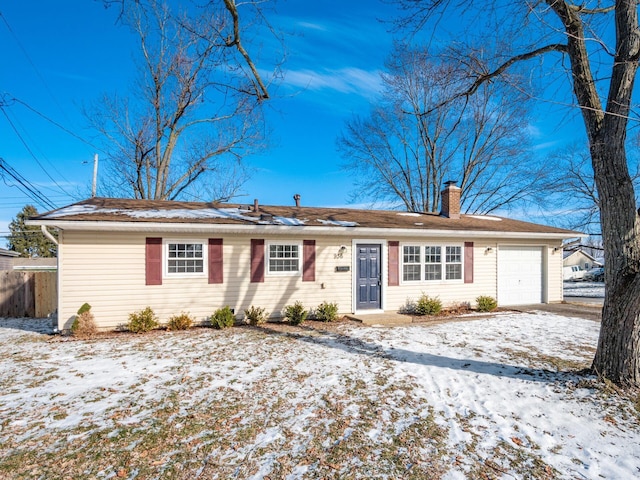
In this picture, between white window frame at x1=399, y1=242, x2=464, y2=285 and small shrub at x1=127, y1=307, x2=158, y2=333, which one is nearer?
small shrub at x1=127, y1=307, x2=158, y2=333

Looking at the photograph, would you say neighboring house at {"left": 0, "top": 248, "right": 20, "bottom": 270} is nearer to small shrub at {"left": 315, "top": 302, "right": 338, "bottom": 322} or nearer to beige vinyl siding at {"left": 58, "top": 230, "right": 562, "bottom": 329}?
beige vinyl siding at {"left": 58, "top": 230, "right": 562, "bottom": 329}

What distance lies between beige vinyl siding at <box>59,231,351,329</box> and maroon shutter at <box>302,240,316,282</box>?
14cm

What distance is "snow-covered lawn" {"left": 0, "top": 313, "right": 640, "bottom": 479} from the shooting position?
10.2ft

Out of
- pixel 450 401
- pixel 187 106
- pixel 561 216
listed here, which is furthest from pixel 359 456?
pixel 561 216

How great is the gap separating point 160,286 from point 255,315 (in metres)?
2.48

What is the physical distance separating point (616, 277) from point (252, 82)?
6658 millimetres

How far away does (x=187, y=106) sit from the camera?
56.9ft

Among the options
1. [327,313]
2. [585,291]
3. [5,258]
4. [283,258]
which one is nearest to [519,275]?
[327,313]

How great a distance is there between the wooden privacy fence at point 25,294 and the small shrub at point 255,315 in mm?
7078

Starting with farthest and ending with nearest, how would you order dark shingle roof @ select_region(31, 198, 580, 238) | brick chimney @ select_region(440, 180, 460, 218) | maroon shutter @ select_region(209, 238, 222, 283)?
brick chimney @ select_region(440, 180, 460, 218)
maroon shutter @ select_region(209, 238, 222, 283)
dark shingle roof @ select_region(31, 198, 580, 238)

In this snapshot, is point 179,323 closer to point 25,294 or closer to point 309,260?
point 309,260

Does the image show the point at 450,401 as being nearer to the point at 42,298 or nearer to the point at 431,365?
the point at 431,365

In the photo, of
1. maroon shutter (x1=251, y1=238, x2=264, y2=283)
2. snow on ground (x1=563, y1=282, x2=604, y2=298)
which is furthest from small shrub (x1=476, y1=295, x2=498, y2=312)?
snow on ground (x1=563, y1=282, x2=604, y2=298)

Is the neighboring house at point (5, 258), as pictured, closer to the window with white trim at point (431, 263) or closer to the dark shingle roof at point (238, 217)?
the dark shingle roof at point (238, 217)
